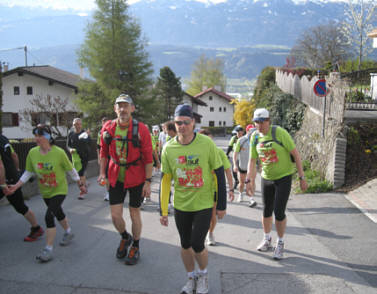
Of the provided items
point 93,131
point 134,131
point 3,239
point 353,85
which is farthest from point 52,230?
point 93,131

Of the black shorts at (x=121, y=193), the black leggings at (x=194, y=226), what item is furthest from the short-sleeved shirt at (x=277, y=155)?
the black shorts at (x=121, y=193)

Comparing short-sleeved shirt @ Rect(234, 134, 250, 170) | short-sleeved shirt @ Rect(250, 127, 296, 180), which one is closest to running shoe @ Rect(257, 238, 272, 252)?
short-sleeved shirt @ Rect(250, 127, 296, 180)

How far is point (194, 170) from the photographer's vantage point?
12.9 ft

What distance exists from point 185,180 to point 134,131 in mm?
1247

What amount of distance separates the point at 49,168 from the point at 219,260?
8.97ft

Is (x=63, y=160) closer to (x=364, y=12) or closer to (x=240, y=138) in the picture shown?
(x=240, y=138)

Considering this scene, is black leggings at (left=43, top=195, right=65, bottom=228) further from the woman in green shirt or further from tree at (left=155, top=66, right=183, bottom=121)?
tree at (left=155, top=66, right=183, bottom=121)

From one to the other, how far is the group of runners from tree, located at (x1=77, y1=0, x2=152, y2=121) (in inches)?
1048

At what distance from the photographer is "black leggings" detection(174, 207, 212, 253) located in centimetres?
393

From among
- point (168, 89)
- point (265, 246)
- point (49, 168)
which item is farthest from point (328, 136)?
point (168, 89)

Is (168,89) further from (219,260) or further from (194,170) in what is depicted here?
(194,170)

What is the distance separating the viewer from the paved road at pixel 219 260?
4.33 metres

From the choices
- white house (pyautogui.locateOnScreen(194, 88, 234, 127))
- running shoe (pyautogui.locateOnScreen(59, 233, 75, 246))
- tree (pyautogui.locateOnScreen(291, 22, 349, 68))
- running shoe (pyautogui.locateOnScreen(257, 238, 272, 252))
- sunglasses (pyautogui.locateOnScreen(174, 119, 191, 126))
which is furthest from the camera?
white house (pyautogui.locateOnScreen(194, 88, 234, 127))

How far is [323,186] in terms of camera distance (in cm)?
945
